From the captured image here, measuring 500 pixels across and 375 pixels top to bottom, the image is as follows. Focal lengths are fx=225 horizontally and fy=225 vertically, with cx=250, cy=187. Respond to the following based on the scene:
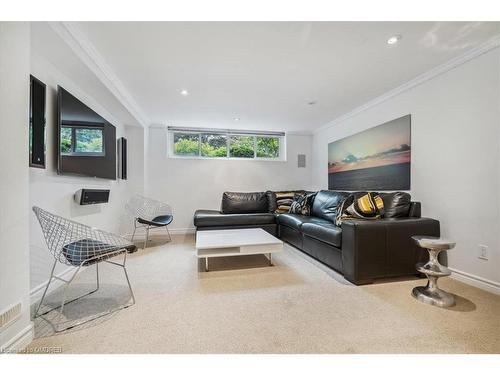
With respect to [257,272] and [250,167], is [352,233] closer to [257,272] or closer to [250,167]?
[257,272]

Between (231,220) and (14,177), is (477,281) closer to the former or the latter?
(231,220)

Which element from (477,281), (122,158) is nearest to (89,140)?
(122,158)

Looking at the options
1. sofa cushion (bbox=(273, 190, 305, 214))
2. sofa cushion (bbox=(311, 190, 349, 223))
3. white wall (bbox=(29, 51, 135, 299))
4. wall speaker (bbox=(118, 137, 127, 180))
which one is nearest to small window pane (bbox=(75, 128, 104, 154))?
white wall (bbox=(29, 51, 135, 299))

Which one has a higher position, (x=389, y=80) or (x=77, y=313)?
(x=389, y=80)

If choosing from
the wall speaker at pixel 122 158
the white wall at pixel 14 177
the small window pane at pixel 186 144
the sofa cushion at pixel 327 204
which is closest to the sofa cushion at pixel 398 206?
the sofa cushion at pixel 327 204

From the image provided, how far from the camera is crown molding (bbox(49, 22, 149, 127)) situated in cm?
169

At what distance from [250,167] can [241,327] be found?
379cm

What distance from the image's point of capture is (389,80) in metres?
2.69

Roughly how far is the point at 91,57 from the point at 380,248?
327 centimetres

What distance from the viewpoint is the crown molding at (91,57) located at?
1.69 metres

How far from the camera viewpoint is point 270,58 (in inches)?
86.4

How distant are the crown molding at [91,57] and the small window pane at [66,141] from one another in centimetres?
62

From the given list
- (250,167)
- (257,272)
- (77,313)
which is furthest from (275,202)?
(77,313)

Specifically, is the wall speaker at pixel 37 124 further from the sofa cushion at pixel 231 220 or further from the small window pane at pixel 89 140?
the sofa cushion at pixel 231 220
